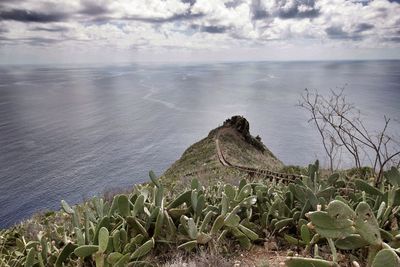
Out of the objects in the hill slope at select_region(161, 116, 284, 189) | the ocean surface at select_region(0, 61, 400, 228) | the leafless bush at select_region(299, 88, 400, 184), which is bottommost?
the ocean surface at select_region(0, 61, 400, 228)

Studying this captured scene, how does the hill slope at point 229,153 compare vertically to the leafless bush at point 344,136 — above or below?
below

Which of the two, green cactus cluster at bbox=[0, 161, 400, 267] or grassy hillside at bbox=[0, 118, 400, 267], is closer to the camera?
grassy hillside at bbox=[0, 118, 400, 267]

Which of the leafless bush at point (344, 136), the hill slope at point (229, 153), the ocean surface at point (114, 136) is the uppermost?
the leafless bush at point (344, 136)

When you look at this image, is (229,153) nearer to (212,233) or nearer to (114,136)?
(212,233)

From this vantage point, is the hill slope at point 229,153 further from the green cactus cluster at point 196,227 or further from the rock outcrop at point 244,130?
the green cactus cluster at point 196,227

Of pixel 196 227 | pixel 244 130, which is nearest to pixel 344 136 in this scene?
pixel 196 227

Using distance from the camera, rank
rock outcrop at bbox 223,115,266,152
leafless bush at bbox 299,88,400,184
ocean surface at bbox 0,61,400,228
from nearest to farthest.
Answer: leafless bush at bbox 299,88,400,184, rock outcrop at bbox 223,115,266,152, ocean surface at bbox 0,61,400,228

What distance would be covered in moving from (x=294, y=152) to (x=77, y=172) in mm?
56612

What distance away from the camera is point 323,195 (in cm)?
627

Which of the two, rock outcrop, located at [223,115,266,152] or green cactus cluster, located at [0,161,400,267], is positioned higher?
green cactus cluster, located at [0,161,400,267]

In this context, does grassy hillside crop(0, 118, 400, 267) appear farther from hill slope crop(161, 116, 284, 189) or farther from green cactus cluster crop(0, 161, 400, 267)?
hill slope crop(161, 116, 284, 189)

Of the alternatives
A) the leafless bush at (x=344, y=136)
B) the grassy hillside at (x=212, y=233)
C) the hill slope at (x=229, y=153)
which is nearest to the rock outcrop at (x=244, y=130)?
the hill slope at (x=229, y=153)

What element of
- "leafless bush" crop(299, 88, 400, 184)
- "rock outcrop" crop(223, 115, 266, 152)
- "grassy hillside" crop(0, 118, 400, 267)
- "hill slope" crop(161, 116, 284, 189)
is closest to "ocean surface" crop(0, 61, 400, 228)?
"hill slope" crop(161, 116, 284, 189)

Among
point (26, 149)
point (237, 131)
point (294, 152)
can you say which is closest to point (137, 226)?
point (237, 131)
